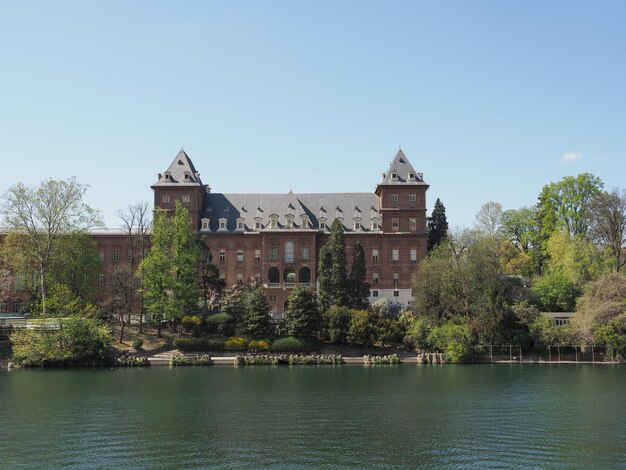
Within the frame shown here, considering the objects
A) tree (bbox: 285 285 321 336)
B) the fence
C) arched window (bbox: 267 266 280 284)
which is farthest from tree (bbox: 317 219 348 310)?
the fence

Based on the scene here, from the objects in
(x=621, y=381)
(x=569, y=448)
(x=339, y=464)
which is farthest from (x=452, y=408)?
(x=621, y=381)

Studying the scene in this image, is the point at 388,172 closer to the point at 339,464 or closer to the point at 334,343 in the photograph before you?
the point at 334,343

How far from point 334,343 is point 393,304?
456 inches

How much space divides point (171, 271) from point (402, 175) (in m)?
30.5

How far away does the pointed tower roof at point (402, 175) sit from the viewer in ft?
249

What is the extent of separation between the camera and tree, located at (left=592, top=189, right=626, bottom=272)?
216 feet

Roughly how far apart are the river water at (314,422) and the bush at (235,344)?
47.6 feet

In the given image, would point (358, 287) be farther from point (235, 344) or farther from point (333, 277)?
point (235, 344)

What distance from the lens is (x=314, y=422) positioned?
2633 centimetres

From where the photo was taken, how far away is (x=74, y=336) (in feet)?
165

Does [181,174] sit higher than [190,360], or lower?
higher

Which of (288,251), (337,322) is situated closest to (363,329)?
(337,322)

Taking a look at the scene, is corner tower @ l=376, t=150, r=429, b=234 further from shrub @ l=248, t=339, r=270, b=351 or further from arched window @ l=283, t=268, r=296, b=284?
shrub @ l=248, t=339, r=270, b=351

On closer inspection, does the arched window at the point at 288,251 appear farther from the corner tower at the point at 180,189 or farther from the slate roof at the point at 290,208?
the corner tower at the point at 180,189
